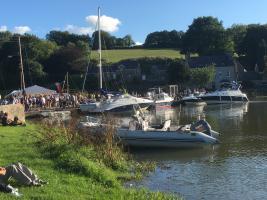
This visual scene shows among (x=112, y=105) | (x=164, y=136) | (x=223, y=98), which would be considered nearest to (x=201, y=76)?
(x=223, y=98)

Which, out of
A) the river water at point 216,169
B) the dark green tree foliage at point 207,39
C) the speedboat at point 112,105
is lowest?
the river water at point 216,169

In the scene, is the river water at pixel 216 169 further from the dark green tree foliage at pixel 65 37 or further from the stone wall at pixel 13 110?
the dark green tree foliage at pixel 65 37

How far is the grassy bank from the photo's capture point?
48.0 ft

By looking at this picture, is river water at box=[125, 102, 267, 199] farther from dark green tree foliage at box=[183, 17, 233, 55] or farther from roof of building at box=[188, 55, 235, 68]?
dark green tree foliage at box=[183, 17, 233, 55]

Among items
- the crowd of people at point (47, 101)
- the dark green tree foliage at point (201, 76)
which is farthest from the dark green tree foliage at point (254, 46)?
the crowd of people at point (47, 101)

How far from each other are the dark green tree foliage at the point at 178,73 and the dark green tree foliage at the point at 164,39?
6327 centimetres

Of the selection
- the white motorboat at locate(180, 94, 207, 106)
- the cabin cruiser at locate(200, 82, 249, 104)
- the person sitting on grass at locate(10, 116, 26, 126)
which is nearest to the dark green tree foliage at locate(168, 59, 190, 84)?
the cabin cruiser at locate(200, 82, 249, 104)

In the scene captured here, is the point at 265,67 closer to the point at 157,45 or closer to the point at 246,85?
the point at 246,85

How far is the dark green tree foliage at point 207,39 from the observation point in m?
139

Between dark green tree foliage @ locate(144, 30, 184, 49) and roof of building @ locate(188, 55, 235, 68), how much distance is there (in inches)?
1792

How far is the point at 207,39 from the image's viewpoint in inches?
5551

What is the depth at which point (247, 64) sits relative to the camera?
13812 cm

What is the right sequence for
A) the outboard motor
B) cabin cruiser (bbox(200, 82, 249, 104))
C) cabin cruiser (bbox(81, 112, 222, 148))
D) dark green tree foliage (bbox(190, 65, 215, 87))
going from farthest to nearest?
dark green tree foliage (bbox(190, 65, 215, 87))
cabin cruiser (bbox(200, 82, 249, 104))
the outboard motor
cabin cruiser (bbox(81, 112, 222, 148))

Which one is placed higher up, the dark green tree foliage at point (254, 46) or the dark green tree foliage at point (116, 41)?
the dark green tree foliage at point (116, 41)
